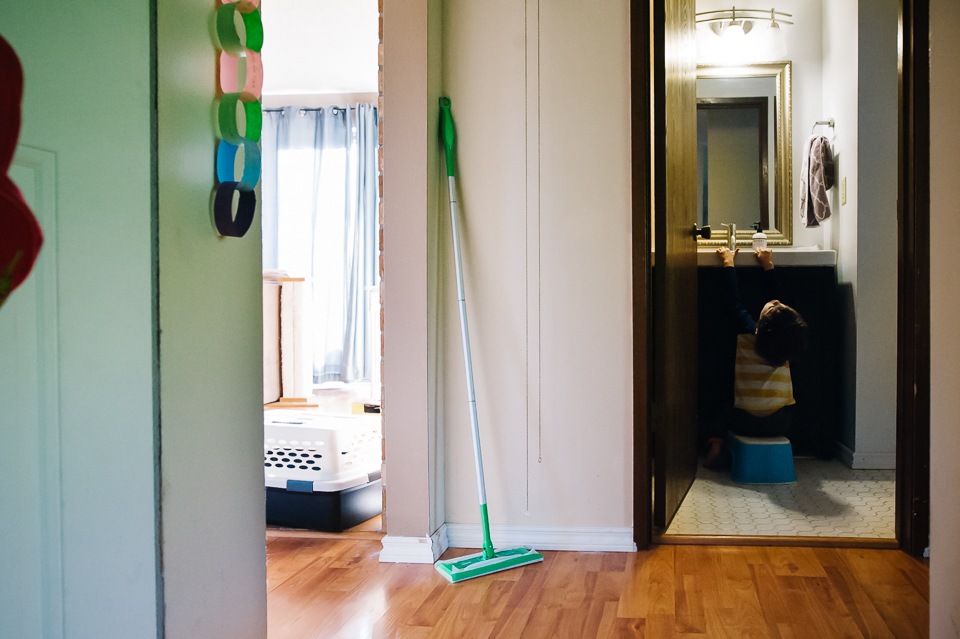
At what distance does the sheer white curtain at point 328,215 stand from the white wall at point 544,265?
3.50 meters

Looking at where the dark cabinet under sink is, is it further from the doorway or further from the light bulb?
the doorway

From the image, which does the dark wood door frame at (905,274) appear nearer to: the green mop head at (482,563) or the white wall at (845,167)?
the green mop head at (482,563)

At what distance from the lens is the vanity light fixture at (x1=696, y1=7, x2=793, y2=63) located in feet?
11.1

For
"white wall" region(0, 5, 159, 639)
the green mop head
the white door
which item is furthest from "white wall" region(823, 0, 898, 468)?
the white door

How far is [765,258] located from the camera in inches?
121

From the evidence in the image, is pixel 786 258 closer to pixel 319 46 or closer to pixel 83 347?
pixel 83 347

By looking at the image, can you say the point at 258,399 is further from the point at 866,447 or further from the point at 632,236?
the point at 866,447

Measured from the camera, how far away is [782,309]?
2.79 meters

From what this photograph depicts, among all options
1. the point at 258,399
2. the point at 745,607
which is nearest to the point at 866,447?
the point at 745,607

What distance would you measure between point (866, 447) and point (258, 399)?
9.10ft

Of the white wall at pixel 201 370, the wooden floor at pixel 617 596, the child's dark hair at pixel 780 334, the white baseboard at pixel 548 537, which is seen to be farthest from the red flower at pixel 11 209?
the child's dark hair at pixel 780 334

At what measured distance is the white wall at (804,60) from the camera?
339cm

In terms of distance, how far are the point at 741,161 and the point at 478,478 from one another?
227cm

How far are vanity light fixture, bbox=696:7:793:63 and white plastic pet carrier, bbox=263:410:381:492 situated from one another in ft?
8.23
